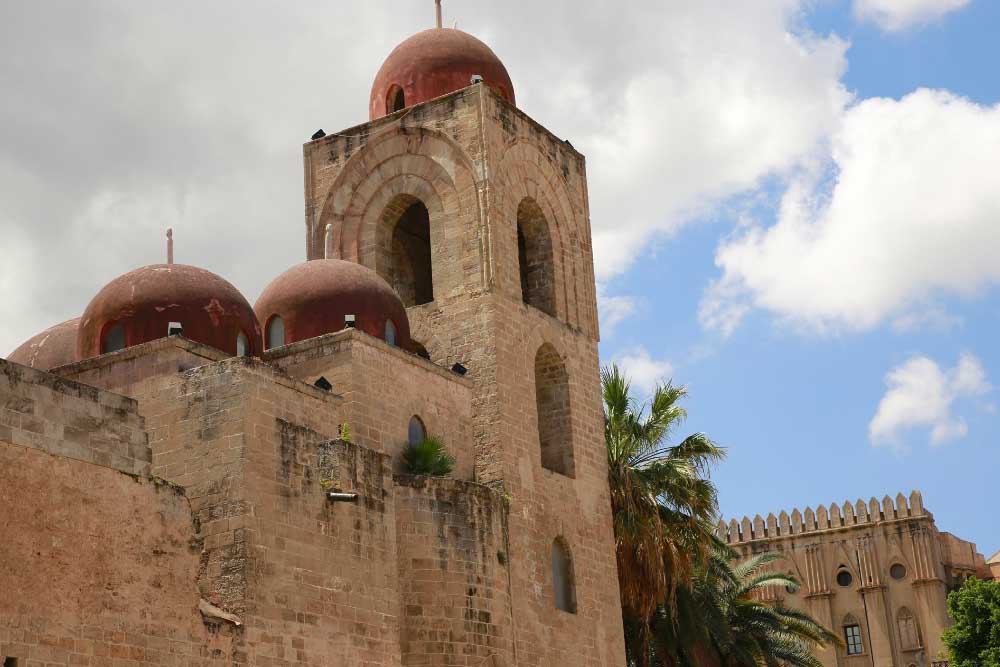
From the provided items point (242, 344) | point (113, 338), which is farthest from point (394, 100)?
point (113, 338)

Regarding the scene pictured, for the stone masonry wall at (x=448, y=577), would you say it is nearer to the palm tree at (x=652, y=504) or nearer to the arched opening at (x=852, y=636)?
the palm tree at (x=652, y=504)

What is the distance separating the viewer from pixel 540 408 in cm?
2144

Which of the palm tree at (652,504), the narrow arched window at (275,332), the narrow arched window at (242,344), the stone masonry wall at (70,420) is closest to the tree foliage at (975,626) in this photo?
the palm tree at (652,504)

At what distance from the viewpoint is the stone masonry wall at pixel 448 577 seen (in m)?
16.2

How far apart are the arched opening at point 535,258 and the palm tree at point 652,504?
2.20 meters

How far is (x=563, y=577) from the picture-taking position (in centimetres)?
2006

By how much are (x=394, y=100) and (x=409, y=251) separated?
7.79 feet

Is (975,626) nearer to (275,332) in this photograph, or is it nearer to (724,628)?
(724,628)

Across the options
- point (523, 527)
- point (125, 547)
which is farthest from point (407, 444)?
point (125, 547)

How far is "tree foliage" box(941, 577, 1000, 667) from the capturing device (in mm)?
32500

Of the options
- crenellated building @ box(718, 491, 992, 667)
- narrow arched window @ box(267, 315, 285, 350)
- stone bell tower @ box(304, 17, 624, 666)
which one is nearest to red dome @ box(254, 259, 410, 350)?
narrow arched window @ box(267, 315, 285, 350)

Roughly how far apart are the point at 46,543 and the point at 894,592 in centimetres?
3175

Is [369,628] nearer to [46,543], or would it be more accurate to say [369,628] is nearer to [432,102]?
[46,543]

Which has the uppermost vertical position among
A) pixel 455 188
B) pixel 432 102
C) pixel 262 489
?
pixel 432 102
